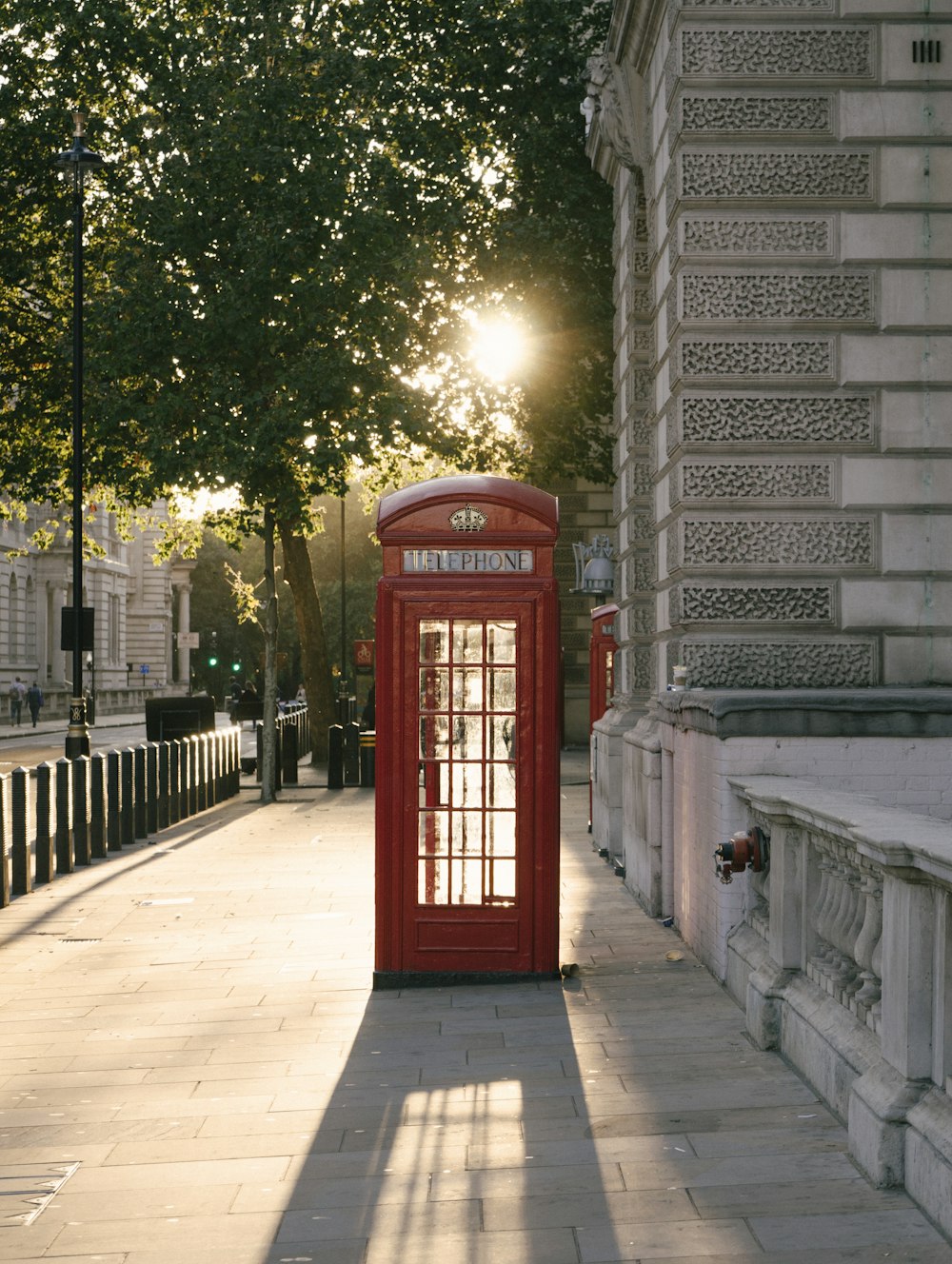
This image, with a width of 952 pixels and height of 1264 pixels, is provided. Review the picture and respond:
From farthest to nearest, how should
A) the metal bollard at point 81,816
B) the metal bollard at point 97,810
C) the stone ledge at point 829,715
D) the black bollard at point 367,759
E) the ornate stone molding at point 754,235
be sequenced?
the black bollard at point 367,759
the metal bollard at point 97,810
the metal bollard at point 81,816
the ornate stone molding at point 754,235
the stone ledge at point 829,715

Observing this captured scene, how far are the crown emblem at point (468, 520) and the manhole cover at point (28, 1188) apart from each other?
3.96 m

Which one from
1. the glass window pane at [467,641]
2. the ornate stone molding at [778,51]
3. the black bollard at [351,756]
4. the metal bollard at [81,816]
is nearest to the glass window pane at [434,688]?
the glass window pane at [467,641]

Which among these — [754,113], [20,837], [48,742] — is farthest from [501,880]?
[48,742]

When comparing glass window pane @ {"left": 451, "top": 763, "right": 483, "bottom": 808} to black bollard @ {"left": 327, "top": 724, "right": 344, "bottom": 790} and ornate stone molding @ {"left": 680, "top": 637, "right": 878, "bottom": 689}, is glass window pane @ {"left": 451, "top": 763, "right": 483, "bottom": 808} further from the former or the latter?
black bollard @ {"left": 327, "top": 724, "right": 344, "bottom": 790}

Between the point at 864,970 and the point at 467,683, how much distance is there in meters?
3.20

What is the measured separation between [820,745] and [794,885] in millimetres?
1694

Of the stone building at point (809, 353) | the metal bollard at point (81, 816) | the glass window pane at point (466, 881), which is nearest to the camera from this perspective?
the glass window pane at point (466, 881)

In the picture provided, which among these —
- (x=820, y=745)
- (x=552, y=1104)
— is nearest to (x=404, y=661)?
(x=820, y=745)

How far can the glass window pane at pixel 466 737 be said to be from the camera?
8656mm

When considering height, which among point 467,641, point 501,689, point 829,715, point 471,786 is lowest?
point 471,786

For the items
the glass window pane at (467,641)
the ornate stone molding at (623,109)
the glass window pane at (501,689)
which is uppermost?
the ornate stone molding at (623,109)

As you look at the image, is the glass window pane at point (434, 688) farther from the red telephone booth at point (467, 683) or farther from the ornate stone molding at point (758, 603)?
the ornate stone molding at point (758, 603)

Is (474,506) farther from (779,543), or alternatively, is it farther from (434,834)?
(779,543)

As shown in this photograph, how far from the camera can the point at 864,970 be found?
5.92 meters
